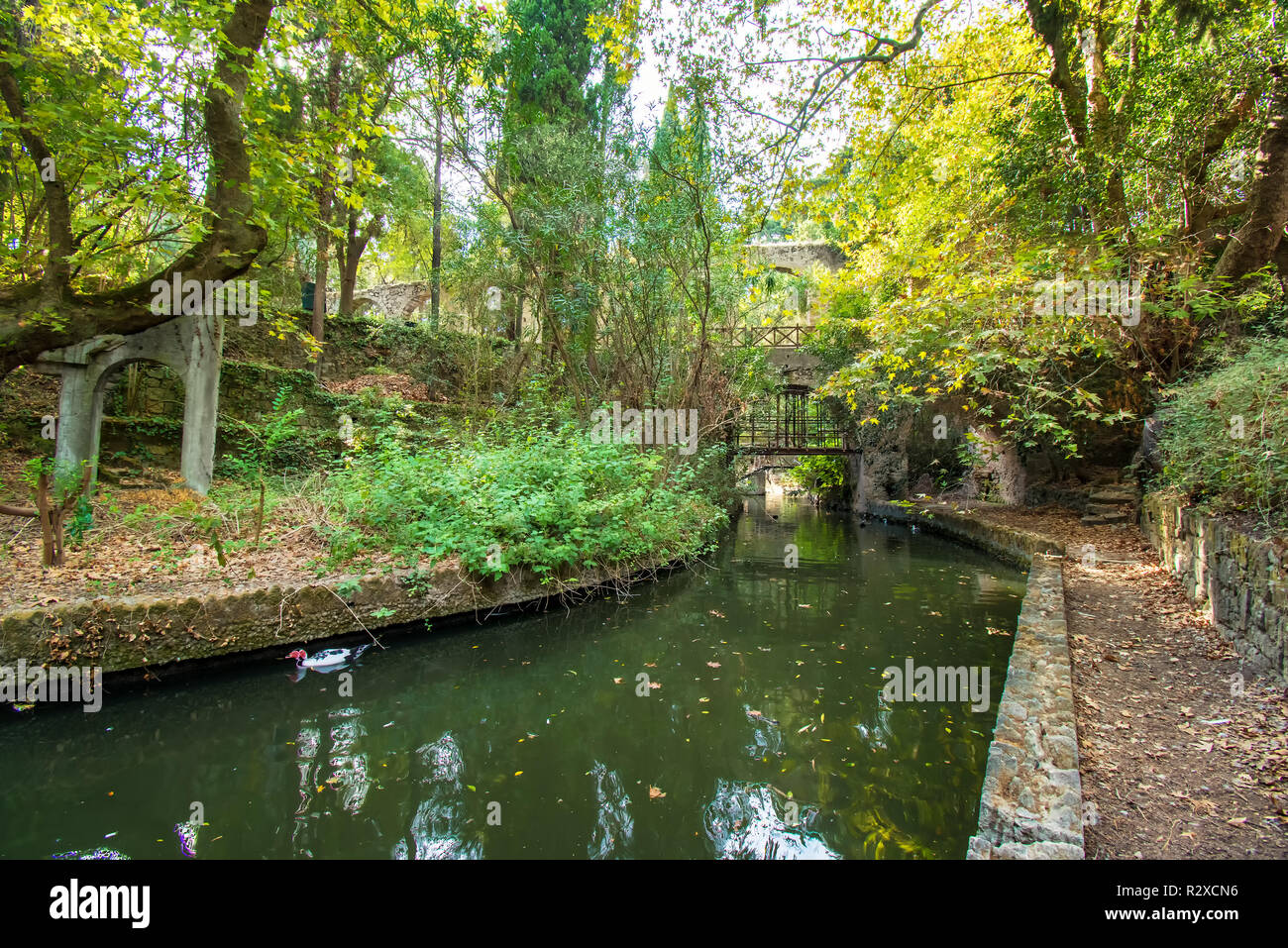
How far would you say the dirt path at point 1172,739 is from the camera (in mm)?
2150

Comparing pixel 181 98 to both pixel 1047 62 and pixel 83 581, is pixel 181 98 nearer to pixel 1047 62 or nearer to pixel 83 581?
pixel 83 581

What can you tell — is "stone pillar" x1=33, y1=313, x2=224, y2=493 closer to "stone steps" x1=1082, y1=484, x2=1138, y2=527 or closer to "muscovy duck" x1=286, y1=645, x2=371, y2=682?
"muscovy duck" x1=286, y1=645, x2=371, y2=682

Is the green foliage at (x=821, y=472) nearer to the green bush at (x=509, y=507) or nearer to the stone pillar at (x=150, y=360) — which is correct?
the green bush at (x=509, y=507)

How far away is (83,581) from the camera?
4.37 m

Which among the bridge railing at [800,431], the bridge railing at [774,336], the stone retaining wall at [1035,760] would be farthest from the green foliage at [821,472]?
the stone retaining wall at [1035,760]

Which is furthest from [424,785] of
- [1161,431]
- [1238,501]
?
[1161,431]

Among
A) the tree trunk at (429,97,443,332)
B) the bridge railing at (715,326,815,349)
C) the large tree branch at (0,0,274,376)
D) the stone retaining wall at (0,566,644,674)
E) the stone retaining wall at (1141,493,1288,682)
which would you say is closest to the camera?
the stone retaining wall at (1141,493,1288,682)

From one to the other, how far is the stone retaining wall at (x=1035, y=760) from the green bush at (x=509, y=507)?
398 cm

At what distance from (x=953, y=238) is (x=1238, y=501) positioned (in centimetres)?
579

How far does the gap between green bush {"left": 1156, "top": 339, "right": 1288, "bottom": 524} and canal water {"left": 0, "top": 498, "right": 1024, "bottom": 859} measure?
2.10 metres

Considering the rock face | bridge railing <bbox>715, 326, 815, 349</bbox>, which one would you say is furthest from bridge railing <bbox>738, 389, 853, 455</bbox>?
the rock face

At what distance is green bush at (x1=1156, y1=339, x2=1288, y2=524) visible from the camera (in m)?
4.00

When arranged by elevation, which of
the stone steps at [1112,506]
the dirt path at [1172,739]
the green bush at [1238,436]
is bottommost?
the dirt path at [1172,739]

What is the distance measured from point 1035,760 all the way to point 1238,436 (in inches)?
152
